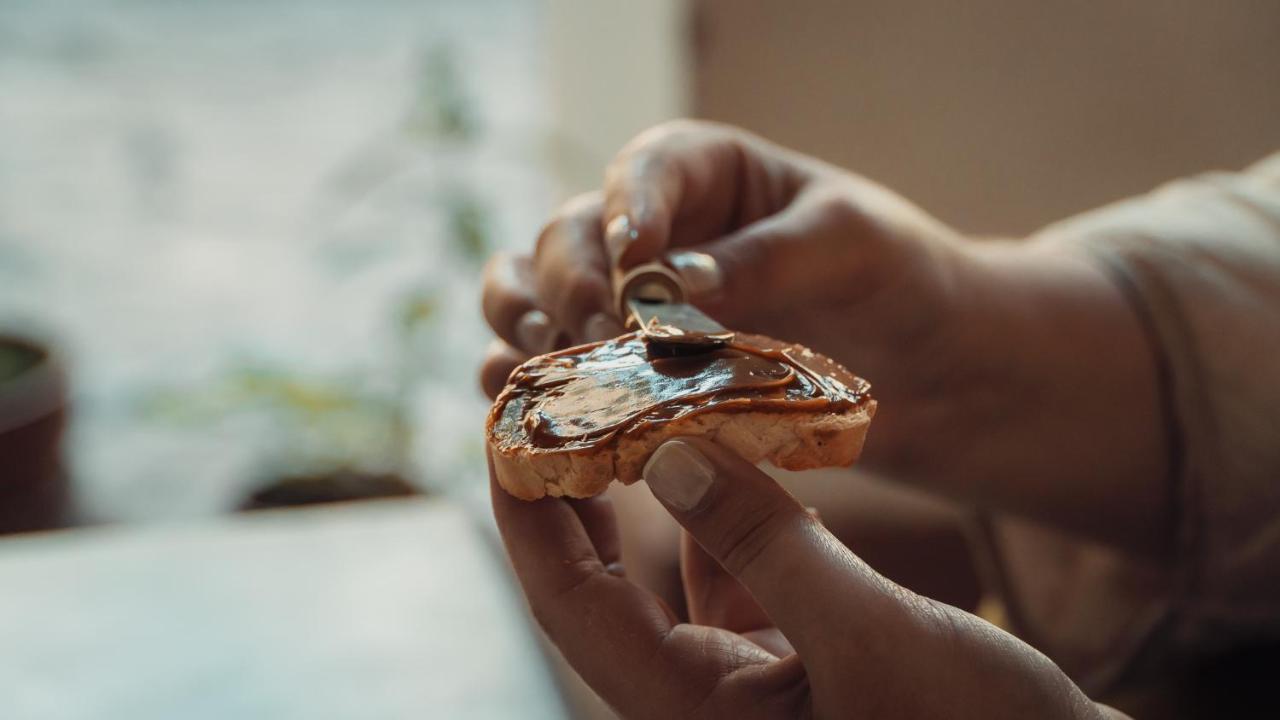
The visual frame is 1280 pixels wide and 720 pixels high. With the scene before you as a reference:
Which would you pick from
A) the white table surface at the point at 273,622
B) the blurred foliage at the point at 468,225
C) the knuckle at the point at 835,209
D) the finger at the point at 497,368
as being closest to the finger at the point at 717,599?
the white table surface at the point at 273,622

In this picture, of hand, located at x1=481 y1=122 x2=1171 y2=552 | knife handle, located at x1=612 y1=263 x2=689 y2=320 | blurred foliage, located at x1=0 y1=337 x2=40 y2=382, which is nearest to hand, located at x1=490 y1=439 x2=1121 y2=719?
knife handle, located at x1=612 y1=263 x2=689 y2=320

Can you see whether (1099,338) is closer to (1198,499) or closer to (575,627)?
(1198,499)

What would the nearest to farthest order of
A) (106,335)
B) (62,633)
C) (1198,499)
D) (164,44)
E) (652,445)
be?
1. (652,445)
2. (62,633)
3. (1198,499)
4. (164,44)
5. (106,335)

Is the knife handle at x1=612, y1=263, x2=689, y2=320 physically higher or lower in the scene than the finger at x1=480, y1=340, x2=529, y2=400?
higher

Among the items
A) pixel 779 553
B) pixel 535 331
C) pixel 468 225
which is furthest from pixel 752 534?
pixel 468 225

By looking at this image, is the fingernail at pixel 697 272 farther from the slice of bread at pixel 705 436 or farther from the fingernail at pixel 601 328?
the slice of bread at pixel 705 436

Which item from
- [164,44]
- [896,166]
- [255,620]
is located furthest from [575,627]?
[164,44]

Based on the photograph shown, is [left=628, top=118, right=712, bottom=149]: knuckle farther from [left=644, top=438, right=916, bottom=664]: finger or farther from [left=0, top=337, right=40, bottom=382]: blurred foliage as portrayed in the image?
[left=0, top=337, right=40, bottom=382]: blurred foliage
